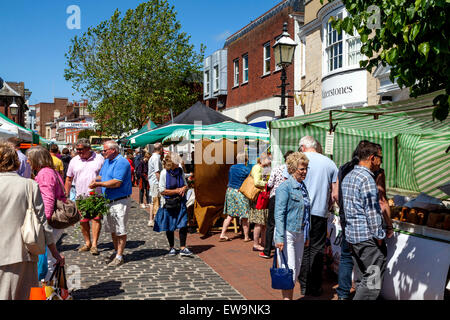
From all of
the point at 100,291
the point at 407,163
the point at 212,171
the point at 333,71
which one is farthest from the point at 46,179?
the point at 333,71

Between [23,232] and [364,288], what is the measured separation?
3257 millimetres

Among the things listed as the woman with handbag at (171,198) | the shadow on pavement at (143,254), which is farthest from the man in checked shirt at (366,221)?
the shadow on pavement at (143,254)

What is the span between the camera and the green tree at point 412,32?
9.45ft

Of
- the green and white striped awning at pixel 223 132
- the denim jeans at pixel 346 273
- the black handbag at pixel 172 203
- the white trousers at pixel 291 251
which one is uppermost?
the green and white striped awning at pixel 223 132

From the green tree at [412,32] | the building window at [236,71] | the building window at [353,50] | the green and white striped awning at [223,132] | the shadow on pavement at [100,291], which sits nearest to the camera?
the green tree at [412,32]

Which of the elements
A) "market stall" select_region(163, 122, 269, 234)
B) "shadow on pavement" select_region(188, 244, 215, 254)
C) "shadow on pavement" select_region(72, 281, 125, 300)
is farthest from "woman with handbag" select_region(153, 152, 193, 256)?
"market stall" select_region(163, 122, 269, 234)

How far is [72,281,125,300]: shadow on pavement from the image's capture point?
5.02 metres

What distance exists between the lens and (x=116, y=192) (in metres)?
6.45

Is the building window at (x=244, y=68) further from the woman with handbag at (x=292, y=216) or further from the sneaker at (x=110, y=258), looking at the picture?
the woman with handbag at (x=292, y=216)

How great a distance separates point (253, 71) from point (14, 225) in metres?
19.9

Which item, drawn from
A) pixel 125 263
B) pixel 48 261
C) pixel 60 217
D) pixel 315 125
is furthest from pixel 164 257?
pixel 315 125

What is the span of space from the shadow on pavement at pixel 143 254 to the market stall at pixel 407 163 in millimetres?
2888

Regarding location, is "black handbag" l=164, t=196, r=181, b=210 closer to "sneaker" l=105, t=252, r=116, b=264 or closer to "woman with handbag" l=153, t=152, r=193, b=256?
"woman with handbag" l=153, t=152, r=193, b=256

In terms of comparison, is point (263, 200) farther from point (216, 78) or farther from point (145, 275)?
point (216, 78)
